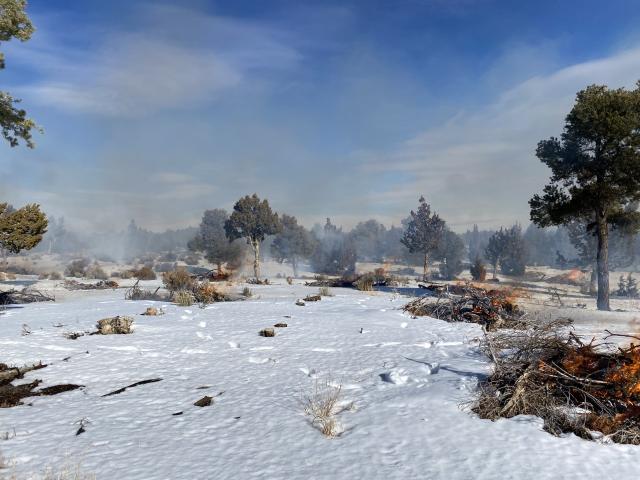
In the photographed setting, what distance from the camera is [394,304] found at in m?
13.0

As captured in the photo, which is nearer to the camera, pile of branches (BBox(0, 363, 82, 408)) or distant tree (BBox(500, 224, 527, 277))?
pile of branches (BBox(0, 363, 82, 408))

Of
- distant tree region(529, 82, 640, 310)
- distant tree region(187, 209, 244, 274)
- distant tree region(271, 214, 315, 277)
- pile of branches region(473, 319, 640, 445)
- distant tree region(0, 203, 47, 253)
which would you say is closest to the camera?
pile of branches region(473, 319, 640, 445)

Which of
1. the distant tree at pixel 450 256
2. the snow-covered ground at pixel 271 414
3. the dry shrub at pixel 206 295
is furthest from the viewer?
the distant tree at pixel 450 256

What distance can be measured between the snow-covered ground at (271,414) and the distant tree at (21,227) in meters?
2.69

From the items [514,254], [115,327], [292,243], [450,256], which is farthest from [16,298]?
[450,256]

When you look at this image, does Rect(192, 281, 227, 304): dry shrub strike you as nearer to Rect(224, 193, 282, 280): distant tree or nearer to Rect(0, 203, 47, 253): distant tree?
Rect(0, 203, 47, 253): distant tree

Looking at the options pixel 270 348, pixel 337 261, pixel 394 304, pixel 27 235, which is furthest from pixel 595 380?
pixel 337 261

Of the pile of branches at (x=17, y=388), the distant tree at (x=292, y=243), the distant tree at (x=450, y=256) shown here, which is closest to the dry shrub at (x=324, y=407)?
the pile of branches at (x=17, y=388)

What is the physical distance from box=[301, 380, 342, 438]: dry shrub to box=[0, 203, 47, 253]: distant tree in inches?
327

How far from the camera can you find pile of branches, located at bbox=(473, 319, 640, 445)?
3.96 meters

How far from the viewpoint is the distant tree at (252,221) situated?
39344 millimetres

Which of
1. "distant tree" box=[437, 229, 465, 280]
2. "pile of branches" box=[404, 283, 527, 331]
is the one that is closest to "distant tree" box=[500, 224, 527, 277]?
"distant tree" box=[437, 229, 465, 280]

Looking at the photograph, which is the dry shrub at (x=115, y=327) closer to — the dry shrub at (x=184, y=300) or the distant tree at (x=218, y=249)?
the dry shrub at (x=184, y=300)

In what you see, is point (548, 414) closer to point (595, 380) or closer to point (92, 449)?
point (595, 380)
